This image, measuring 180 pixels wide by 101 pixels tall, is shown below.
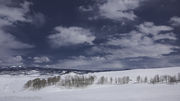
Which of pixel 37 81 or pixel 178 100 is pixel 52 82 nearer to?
pixel 37 81

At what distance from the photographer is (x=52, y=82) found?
14850cm

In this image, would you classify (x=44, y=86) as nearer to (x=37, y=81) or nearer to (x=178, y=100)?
(x=37, y=81)

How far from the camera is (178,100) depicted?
107 feet

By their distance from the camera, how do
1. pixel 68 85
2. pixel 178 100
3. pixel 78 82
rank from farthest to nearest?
pixel 78 82 → pixel 68 85 → pixel 178 100

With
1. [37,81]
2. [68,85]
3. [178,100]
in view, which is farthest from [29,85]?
[178,100]

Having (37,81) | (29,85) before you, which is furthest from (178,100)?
(29,85)


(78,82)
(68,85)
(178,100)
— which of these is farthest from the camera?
(78,82)

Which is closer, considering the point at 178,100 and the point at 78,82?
the point at 178,100

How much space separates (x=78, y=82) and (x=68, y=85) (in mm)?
10990

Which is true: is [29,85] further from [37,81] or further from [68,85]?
[68,85]

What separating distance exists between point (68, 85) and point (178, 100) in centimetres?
10932

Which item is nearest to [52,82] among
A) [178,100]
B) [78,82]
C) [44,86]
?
[44,86]

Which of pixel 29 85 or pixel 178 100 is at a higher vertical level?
pixel 178 100

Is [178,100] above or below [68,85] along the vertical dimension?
above
